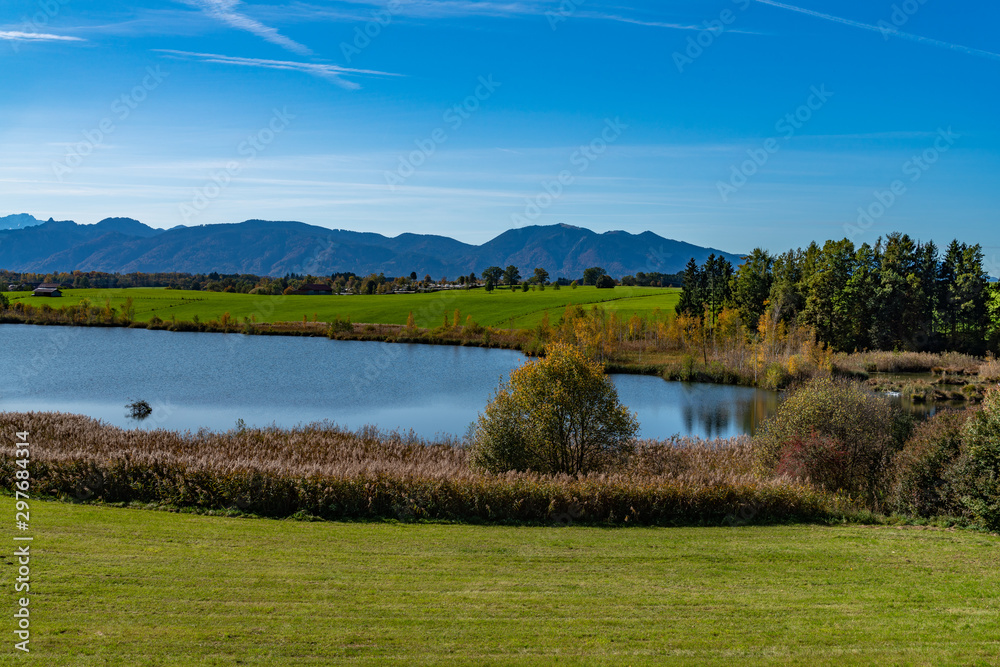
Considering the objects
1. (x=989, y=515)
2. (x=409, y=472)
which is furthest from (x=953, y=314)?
(x=409, y=472)

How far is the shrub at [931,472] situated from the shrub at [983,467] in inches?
21.4

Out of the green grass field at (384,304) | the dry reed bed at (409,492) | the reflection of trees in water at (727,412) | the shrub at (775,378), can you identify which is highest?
the green grass field at (384,304)

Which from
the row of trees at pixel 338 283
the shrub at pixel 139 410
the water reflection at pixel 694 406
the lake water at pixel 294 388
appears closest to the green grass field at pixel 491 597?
the lake water at pixel 294 388

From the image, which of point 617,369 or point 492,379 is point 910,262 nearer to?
point 617,369

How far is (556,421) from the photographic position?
68.1ft

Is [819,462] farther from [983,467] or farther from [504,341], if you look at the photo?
[504,341]

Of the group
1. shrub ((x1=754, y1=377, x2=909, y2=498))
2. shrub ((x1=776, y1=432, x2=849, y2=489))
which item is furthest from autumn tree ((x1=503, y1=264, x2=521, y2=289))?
shrub ((x1=776, y1=432, x2=849, y2=489))

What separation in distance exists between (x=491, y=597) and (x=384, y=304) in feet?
353

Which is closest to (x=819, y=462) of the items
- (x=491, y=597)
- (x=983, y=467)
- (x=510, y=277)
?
(x=983, y=467)

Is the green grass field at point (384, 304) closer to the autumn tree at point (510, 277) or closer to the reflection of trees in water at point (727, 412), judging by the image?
the autumn tree at point (510, 277)

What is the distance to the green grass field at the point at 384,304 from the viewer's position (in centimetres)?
10050

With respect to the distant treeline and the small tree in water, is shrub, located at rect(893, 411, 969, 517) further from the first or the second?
the distant treeline

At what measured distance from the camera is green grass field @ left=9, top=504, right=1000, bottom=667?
7.80 meters

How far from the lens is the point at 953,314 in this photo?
230 ft
